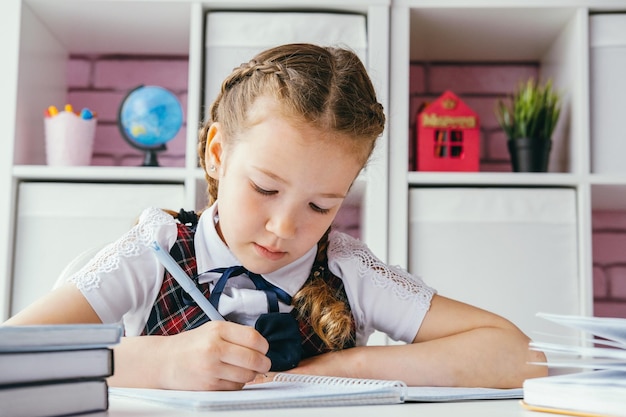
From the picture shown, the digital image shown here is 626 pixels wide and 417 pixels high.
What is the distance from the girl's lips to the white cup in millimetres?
1033

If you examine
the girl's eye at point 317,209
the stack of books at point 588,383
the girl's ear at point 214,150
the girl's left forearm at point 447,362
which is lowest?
the girl's left forearm at point 447,362

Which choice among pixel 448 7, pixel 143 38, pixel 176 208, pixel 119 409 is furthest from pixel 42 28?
pixel 119 409

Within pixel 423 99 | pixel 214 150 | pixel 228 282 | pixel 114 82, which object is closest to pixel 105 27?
pixel 114 82

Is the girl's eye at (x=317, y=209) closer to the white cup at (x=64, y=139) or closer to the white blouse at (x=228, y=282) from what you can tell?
the white blouse at (x=228, y=282)

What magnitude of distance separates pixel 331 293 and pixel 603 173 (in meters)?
0.97

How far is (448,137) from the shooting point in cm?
202

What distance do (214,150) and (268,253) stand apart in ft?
0.68

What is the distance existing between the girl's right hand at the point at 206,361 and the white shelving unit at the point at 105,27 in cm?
101

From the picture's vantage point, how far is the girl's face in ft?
3.38

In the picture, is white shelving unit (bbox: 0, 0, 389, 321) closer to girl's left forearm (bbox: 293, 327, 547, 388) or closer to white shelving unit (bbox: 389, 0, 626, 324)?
white shelving unit (bbox: 389, 0, 626, 324)

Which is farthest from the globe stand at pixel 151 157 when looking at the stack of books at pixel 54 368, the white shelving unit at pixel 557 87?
the stack of books at pixel 54 368

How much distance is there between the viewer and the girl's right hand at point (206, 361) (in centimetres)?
81

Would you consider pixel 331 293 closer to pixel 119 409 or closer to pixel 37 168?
pixel 119 409

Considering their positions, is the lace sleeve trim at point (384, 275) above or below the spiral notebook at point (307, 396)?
above
